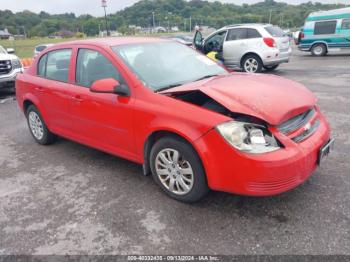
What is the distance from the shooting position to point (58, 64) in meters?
4.39

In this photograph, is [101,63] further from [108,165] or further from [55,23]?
[55,23]

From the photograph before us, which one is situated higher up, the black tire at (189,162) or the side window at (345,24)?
the side window at (345,24)

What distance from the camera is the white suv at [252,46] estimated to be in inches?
430

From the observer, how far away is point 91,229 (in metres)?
2.85

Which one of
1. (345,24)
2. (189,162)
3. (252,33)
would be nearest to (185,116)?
(189,162)

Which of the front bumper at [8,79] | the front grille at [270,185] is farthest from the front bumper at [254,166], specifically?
the front bumper at [8,79]

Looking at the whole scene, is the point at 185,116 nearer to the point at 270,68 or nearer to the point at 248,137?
the point at 248,137

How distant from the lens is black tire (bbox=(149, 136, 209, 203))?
113 inches

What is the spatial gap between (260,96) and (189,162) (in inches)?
35.7

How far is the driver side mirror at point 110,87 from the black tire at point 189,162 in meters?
0.67

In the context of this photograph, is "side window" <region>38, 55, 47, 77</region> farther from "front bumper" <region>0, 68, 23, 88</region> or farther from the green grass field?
the green grass field

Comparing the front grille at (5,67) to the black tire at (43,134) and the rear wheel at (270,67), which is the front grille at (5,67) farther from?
the rear wheel at (270,67)

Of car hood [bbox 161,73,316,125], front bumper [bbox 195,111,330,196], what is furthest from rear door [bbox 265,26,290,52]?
front bumper [bbox 195,111,330,196]

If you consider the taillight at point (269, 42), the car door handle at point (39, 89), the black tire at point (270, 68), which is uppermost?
the taillight at point (269, 42)
